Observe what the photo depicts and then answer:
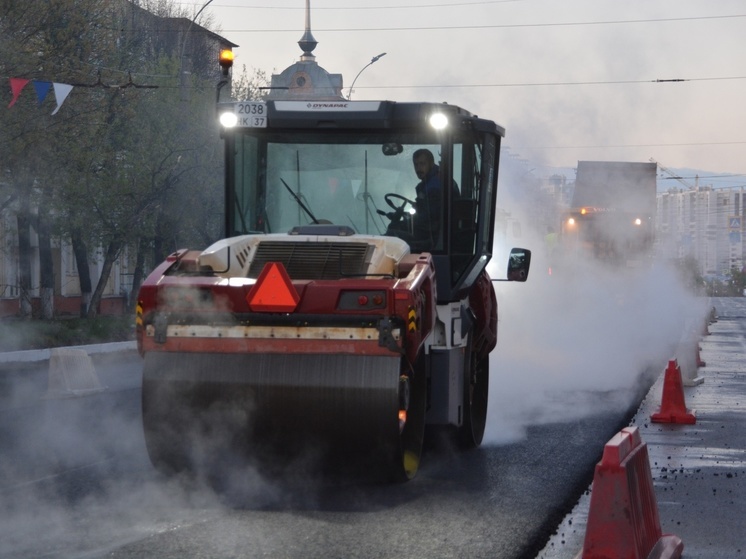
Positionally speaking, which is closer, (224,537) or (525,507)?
(224,537)

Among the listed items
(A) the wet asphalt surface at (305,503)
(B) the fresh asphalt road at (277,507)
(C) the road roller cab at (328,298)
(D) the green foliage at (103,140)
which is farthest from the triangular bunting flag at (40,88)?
(C) the road roller cab at (328,298)

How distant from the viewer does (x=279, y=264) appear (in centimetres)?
788

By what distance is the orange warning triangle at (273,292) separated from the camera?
781 centimetres

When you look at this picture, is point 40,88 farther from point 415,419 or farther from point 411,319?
point 411,319

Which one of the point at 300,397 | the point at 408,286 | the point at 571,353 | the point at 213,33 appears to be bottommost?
the point at 571,353

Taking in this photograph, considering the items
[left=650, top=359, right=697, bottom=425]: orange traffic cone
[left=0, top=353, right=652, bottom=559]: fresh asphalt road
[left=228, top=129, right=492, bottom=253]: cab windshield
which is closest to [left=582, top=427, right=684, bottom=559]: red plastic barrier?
[left=0, top=353, right=652, bottom=559]: fresh asphalt road

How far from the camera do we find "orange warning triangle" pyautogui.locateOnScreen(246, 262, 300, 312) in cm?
781

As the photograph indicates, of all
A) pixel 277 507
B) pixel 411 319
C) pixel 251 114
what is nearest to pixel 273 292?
pixel 411 319

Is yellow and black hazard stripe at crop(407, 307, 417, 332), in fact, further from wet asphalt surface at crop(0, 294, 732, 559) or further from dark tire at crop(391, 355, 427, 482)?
wet asphalt surface at crop(0, 294, 732, 559)

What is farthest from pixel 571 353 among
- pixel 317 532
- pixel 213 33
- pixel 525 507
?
pixel 213 33

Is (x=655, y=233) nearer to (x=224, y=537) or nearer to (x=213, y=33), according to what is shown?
(x=213, y=33)

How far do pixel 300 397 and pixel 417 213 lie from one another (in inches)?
93.4

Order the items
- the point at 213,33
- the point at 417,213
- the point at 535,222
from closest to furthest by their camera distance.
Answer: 1. the point at 417,213
2. the point at 535,222
3. the point at 213,33

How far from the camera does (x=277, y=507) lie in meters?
7.62
